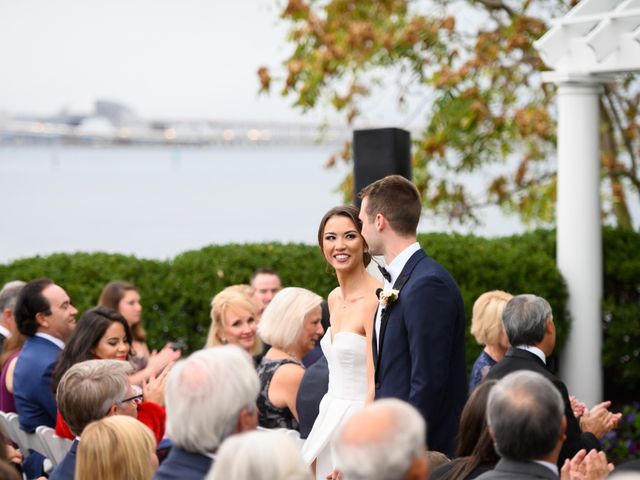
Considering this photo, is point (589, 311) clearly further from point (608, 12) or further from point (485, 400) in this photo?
point (485, 400)

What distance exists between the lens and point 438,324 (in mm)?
4926

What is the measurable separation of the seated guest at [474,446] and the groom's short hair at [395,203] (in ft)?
3.63

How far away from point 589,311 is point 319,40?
5093mm

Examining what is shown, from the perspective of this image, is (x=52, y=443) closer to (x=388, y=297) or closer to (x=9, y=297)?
(x=9, y=297)

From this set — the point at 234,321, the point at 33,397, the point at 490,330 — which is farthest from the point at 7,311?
the point at 490,330

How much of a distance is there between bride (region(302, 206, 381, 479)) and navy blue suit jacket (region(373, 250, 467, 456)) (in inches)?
13.6

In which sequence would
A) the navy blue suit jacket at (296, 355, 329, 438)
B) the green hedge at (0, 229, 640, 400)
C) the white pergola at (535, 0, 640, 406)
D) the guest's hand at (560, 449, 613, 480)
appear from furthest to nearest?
the green hedge at (0, 229, 640, 400)
the white pergola at (535, 0, 640, 406)
the navy blue suit jacket at (296, 355, 329, 438)
the guest's hand at (560, 449, 613, 480)

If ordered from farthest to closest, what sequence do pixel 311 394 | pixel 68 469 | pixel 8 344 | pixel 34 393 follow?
pixel 8 344 < pixel 34 393 < pixel 311 394 < pixel 68 469

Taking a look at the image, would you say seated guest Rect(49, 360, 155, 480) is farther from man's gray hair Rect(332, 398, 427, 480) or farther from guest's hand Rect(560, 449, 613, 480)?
guest's hand Rect(560, 449, 613, 480)

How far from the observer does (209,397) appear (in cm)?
348

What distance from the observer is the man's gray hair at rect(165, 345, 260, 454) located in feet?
11.4

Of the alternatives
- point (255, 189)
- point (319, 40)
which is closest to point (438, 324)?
point (319, 40)

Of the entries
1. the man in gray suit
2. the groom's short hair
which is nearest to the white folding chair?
the groom's short hair

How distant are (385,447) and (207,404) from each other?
76cm
